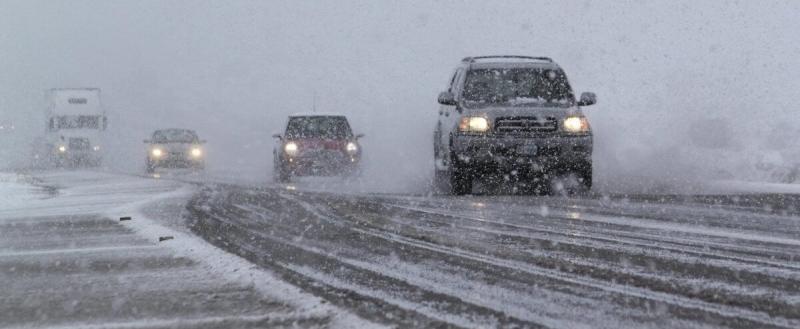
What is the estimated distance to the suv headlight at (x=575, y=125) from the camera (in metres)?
12.3

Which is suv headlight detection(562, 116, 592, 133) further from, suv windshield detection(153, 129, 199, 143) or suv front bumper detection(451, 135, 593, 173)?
suv windshield detection(153, 129, 199, 143)

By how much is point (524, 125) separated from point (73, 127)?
27.7 meters

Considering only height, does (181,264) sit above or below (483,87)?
below

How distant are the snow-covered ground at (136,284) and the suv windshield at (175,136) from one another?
20.7 m

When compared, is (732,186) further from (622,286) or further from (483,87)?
(622,286)

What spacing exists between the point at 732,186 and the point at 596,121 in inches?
671

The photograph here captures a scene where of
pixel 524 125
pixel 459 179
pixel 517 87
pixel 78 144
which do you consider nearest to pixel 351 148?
pixel 517 87

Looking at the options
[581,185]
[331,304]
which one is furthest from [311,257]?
[581,185]

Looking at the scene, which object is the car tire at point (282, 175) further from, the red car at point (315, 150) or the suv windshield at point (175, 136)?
the suv windshield at point (175, 136)

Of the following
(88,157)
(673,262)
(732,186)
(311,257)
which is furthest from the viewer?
(88,157)

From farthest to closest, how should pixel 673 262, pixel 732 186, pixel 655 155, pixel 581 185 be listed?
pixel 655 155
pixel 732 186
pixel 581 185
pixel 673 262

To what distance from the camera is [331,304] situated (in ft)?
13.2

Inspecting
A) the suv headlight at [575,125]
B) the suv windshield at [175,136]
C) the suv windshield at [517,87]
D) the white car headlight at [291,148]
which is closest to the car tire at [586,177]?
the suv headlight at [575,125]

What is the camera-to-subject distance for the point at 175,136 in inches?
1170
